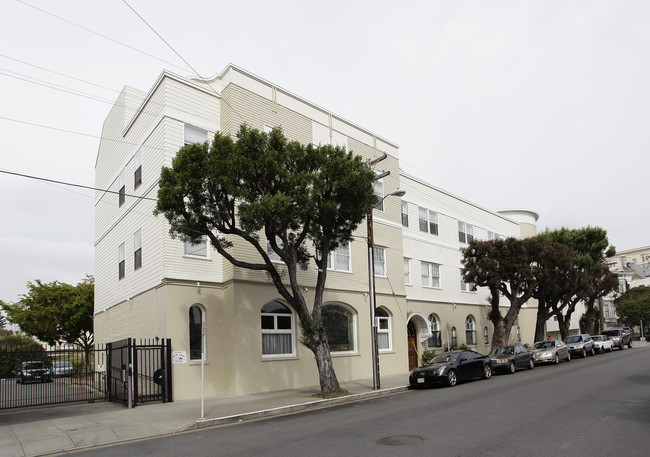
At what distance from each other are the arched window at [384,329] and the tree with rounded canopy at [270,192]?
9.14 metres

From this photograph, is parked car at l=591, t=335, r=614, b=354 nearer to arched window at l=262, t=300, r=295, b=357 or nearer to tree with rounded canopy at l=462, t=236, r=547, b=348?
tree with rounded canopy at l=462, t=236, r=547, b=348

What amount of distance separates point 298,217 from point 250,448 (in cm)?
796

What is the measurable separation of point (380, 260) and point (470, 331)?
40.9ft

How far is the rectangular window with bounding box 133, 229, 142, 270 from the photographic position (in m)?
20.8

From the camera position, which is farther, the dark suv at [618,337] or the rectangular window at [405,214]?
the dark suv at [618,337]

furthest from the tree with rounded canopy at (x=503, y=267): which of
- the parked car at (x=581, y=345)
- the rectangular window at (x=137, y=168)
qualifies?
the rectangular window at (x=137, y=168)

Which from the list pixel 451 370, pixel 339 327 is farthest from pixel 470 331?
pixel 451 370

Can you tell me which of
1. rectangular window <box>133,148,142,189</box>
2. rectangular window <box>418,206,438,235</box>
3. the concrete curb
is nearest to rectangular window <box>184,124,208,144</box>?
rectangular window <box>133,148,142,189</box>

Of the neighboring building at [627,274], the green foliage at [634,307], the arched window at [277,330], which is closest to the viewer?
the arched window at [277,330]

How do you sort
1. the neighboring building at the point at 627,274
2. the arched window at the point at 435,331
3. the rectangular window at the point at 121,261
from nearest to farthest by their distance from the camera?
1. the rectangular window at the point at 121,261
2. the arched window at the point at 435,331
3. the neighboring building at the point at 627,274

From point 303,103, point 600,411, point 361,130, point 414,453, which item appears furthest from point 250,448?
point 361,130

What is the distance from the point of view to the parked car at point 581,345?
105ft

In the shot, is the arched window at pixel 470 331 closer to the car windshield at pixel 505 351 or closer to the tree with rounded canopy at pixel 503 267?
the tree with rounded canopy at pixel 503 267

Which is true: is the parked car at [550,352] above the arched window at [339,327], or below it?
below
